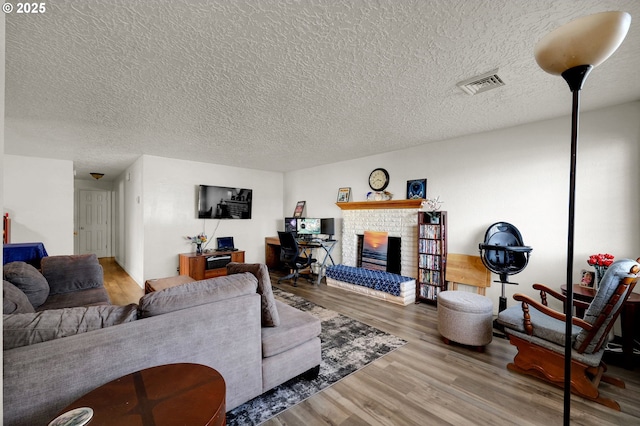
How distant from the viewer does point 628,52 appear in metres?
1.75

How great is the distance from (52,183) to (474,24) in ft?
Answer: 22.0

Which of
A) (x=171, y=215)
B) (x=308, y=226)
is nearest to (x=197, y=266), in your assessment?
(x=171, y=215)

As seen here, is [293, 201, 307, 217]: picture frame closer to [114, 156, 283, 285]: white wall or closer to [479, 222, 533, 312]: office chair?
[114, 156, 283, 285]: white wall

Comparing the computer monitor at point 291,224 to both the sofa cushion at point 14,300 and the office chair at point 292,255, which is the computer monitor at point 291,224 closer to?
the office chair at point 292,255

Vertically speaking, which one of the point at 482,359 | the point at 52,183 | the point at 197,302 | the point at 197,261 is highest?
the point at 52,183

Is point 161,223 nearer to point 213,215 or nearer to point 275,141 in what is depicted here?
point 213,215

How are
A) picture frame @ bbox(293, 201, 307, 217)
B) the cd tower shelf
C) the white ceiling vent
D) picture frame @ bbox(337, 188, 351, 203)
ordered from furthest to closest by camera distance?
picture frame @ bbox(293, 201, 307, 217)
picture frame @ bbox(337, 188, 351, 203)
the cd tower shelf
the white ceiling vent

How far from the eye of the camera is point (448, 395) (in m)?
1.84

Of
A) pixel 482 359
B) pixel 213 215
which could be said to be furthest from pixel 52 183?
pixel 482 359

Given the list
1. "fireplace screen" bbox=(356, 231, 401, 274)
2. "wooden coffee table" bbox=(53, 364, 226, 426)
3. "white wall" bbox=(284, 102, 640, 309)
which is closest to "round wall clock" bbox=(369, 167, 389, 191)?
"white wall" bbox=(284, 102, 640, 309)

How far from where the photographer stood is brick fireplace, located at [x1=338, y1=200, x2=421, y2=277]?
403 cm

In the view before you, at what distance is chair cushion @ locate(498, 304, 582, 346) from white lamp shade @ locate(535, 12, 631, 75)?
1906mm

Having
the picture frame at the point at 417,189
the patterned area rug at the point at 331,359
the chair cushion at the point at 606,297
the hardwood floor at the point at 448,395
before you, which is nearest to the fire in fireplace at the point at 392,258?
the picture frame at the point at 417,189

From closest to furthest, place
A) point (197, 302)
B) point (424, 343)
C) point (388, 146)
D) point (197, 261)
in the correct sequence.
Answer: point (197, 302) → point (424, 343) → point (388, 146) → point (197, 261)
